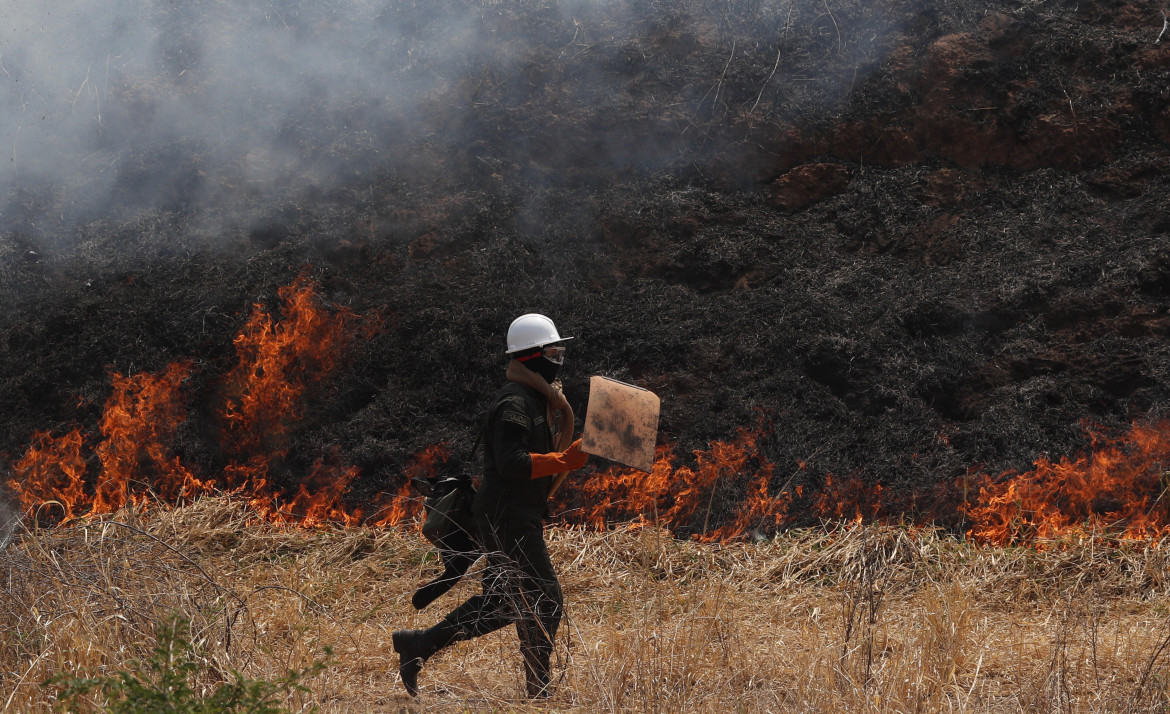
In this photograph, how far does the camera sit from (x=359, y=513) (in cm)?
659

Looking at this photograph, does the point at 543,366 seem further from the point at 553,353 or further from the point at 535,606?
the point at 535,606

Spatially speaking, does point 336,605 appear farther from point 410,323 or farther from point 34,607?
point 410,323

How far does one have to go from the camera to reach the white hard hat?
12.8ft

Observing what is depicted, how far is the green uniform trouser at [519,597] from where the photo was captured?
3652 mm

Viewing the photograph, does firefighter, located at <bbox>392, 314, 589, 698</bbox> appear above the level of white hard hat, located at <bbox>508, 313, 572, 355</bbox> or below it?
below

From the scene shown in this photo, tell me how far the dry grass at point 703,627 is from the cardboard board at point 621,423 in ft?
1.57

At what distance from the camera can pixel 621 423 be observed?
375cm

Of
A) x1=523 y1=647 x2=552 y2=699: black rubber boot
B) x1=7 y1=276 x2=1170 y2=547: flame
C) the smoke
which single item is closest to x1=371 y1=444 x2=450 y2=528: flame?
x1=7 y1=276 x2=1170 y2=547: flame

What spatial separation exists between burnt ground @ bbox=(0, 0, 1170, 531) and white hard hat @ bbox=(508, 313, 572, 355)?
2.94 metres

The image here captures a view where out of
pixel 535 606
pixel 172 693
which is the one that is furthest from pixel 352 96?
pixel 172 693

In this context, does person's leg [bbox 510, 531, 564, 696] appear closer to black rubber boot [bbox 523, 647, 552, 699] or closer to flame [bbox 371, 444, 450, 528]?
black rubber boot [bbox 523, 647, 552, 699]

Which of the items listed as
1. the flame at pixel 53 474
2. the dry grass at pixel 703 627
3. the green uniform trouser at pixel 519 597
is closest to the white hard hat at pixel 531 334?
the green uniform trouser at pixel 519 597

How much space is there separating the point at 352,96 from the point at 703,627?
7.80m

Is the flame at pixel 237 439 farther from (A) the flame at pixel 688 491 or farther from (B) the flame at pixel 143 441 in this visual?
(A) the flame at pixel 688 491
